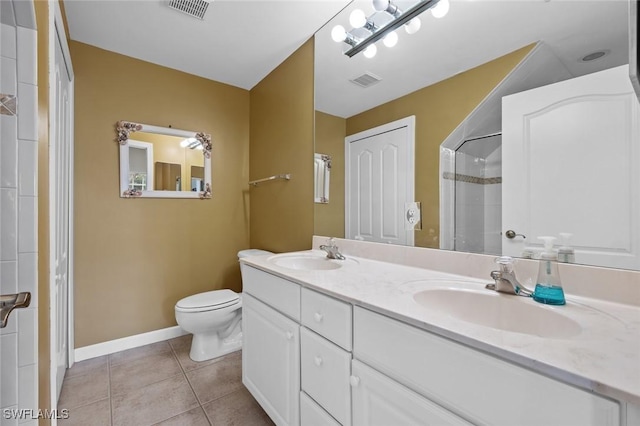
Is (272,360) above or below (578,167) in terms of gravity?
below

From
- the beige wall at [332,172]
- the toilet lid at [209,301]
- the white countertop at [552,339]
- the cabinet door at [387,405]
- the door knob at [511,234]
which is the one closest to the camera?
the white countertop at [552,339]

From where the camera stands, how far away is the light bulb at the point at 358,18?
1.56 m

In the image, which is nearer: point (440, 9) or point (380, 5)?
point (440, 9)

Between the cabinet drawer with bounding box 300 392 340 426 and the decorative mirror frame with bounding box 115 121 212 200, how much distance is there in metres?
1.96

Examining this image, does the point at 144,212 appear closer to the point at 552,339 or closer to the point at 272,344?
the point at 272,344

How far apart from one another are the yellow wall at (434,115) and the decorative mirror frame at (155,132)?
1.78 m

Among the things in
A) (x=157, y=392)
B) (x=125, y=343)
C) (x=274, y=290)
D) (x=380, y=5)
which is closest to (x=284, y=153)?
(x=380, y=5)

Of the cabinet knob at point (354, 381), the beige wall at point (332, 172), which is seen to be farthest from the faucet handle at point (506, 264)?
the beige wall at point (332, 172)

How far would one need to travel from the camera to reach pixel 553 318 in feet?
2.55

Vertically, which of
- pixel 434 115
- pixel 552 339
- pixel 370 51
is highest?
pixel 370 51

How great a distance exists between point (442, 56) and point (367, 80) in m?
0.45

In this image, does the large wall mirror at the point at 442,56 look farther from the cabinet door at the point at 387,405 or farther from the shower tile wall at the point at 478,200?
the cabinet door at the point at 387,405

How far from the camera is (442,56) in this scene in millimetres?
1310

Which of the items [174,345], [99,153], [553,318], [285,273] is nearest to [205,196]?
[99,153]
